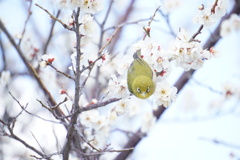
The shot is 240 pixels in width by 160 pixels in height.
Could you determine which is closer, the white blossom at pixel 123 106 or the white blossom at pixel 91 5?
the white blossom at pixel 91 5

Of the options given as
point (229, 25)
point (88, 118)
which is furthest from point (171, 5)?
point (88, 118)

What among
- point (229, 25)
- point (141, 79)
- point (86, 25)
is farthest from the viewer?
point (229, 25)

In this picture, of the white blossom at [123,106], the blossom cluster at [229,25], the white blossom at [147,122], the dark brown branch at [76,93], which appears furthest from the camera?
the blossom cluster at [229,25]

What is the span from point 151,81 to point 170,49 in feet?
0.79

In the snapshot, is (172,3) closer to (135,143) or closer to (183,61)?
(135,143)

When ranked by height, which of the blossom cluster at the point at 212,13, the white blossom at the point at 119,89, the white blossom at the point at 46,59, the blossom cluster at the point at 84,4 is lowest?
the white blossom at the point at 119,89

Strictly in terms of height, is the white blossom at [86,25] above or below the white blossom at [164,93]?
above

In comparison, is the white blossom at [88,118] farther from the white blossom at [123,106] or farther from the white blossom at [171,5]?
the white blossom at [171,5]

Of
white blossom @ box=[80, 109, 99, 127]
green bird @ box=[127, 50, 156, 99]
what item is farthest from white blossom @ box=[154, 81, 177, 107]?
white blossom @ box=[80, 109, 99, 127]

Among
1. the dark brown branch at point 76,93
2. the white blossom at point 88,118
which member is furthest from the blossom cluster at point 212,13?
the white blossom at point 88,118

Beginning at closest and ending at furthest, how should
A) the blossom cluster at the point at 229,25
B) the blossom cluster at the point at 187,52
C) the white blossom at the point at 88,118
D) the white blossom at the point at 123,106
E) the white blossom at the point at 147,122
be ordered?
the blossom cluster at the point at 187,52
the white blossom at the point at 123,106
the white blossom at the point at 88,118
the white blossom at the point at 147,122
the blossom cluster at the point at 229,25

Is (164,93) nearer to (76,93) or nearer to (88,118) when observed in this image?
(76,93)

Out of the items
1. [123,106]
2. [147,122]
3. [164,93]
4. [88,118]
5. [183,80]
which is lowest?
[164,93]

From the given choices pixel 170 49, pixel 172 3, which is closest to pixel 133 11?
pixel 172 3
